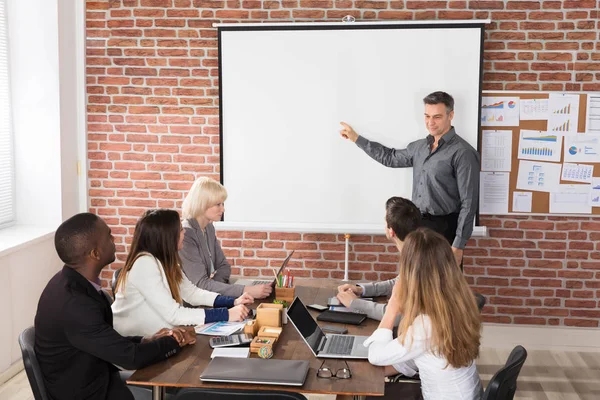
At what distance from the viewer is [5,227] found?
16.0 feet

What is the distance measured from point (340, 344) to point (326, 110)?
2.49 m

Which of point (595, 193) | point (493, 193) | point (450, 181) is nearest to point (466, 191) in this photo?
point (450, 181)

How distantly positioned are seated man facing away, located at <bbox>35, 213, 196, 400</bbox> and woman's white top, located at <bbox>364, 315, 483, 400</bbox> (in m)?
0.79

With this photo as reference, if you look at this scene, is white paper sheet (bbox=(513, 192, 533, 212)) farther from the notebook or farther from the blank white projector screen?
the notebook

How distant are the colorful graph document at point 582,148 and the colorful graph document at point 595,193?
149 millimetres

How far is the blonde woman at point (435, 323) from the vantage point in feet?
7.81

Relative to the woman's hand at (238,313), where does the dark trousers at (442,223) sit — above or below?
above

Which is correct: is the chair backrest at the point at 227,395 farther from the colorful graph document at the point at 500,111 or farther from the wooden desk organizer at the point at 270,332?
the colorful graph document at the point at 500,111

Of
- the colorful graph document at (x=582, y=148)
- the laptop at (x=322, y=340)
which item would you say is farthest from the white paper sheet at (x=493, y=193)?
the laptop at (x=322, y=340)

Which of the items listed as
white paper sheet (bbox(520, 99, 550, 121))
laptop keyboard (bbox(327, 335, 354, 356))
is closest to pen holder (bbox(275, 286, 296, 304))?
laptop keyboard (bbox(327, 335, 354, 356))

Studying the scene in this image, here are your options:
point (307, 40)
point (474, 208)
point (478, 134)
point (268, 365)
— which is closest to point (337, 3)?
point (307, 40)

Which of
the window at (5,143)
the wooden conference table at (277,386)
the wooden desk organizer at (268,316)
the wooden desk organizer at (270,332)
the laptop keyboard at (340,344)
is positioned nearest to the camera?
the wooden conference table at (277,386)

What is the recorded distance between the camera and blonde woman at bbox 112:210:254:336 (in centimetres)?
294

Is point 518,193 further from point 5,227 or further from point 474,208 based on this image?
point 5,227
